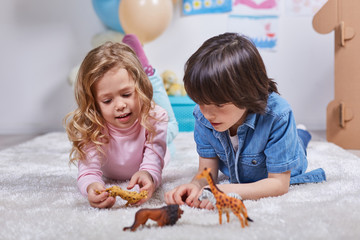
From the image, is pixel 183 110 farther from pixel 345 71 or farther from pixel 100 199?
pixel 100 199

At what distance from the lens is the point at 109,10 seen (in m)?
2.52

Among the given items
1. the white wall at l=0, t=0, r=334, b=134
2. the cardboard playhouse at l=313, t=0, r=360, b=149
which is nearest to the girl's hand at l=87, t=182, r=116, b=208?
the cardboard playhouse at l=313, t=0, r=360, b=149

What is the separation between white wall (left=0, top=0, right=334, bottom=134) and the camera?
2.89m

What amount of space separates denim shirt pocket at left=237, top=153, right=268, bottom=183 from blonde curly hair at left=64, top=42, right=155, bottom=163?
0.27 meters

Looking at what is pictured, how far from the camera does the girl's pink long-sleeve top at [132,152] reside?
42.6 inches

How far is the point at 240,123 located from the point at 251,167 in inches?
4.9

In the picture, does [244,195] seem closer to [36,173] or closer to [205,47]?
[205,47]

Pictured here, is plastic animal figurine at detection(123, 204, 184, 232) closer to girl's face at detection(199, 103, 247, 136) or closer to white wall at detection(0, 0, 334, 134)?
girl's face at detection(199, 103, 247, 136)

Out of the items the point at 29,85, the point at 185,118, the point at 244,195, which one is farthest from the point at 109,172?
the point at 29,85

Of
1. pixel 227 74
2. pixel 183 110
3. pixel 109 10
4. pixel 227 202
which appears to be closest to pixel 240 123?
pixel 227 74

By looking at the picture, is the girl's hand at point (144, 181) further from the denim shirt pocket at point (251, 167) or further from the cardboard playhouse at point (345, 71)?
the cardboard playhouse at point (345, 71)

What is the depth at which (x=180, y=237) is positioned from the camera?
0.66 m

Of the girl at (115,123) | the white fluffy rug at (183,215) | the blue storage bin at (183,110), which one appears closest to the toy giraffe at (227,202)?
the white fluffy rug at (183,215)

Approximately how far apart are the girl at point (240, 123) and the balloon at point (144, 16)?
4.67 feet
